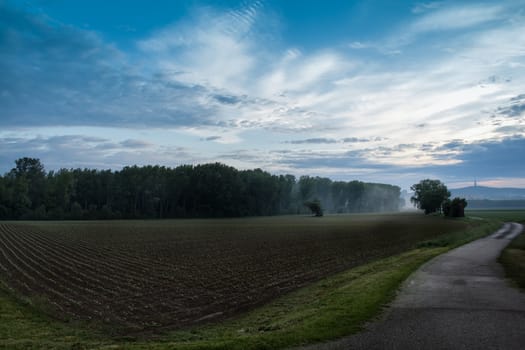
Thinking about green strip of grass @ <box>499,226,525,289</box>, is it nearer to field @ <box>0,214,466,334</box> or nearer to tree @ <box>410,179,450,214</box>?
field @ <box>0,214,466,334</box>

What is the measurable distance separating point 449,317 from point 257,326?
17.1 feet

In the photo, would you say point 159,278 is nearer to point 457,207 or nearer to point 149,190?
point 457,207

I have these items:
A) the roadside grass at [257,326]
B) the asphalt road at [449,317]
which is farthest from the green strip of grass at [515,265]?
the roadside grass at [257,326]

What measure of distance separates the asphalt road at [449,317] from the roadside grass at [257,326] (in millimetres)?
546

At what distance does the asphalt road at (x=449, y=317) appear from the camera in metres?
8.59

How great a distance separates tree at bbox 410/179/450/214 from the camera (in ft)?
397

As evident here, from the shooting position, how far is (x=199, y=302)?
52.6 feet

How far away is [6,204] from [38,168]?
3518cm

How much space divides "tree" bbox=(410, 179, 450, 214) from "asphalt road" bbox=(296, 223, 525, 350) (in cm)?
11319

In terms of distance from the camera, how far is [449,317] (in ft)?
34.3

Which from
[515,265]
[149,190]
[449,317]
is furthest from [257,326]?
[149,190]

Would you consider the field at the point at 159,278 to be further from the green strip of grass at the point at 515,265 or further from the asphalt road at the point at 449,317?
the green strip of grass at the point at 515,265

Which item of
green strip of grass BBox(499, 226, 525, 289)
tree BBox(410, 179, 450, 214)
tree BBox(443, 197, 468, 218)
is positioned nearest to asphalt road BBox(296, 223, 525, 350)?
green strip of grass BBox(499, 226, 525, 289)

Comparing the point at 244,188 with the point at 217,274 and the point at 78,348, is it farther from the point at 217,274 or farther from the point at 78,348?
the point at 78,348
